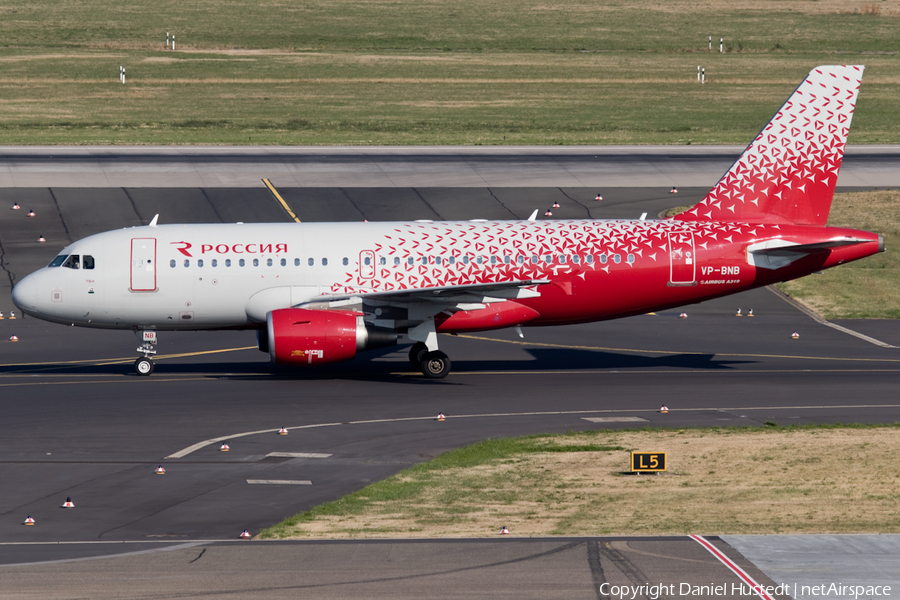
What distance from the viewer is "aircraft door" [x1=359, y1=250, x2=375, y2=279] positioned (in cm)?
3503

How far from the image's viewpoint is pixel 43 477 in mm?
24312

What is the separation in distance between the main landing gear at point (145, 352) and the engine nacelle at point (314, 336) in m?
4.50

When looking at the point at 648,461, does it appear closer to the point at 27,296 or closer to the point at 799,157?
the point at 799,157

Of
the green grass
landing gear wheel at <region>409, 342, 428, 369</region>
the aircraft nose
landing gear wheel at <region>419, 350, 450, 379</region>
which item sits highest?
the green grass

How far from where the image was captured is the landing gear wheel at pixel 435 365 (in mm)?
35125

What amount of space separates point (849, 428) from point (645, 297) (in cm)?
862

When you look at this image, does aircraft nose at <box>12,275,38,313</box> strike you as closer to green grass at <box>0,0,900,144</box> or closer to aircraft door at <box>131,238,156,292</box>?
aircraft door at <box>131,238,156,292</box>

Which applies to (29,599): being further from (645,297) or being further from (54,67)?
(54,67)

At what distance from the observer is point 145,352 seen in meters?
35.8

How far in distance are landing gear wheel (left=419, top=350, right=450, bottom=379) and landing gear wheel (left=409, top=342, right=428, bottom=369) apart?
0.77 ft

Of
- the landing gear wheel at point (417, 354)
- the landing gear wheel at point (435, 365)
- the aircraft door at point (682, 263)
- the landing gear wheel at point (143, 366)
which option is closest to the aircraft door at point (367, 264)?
the landing gear wheel at point (417, 354)

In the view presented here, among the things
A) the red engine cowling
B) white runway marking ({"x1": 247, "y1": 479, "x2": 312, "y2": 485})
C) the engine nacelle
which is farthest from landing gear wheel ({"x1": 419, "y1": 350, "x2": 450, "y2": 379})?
white runway marking ({"x1": 247, "y1": 479, "x2": 312, "y2": 485})

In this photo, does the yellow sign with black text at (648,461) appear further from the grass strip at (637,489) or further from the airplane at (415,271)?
the airplane at (415,271)

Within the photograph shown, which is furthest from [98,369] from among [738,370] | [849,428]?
[849,428]
